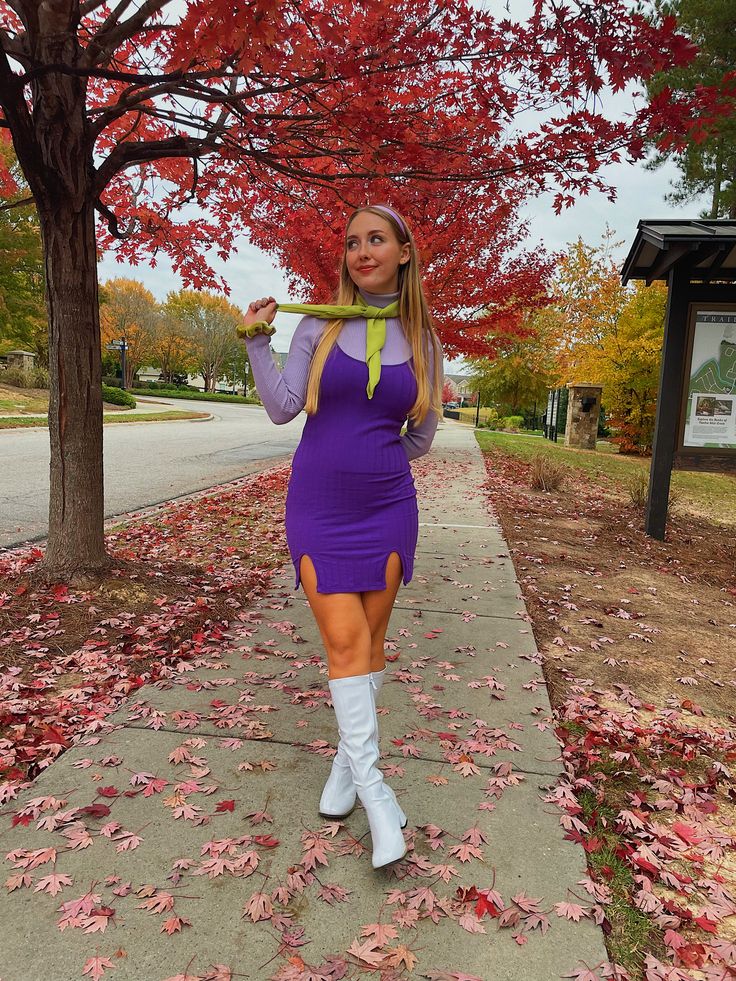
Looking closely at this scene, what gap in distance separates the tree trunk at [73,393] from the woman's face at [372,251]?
266 cm

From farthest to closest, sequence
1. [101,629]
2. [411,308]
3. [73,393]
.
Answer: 1. [73,393]
2. [101,629]
3. [411,308]

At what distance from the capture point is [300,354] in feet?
6.83

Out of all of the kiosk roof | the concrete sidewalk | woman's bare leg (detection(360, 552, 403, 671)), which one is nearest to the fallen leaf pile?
the concrete sidewalk

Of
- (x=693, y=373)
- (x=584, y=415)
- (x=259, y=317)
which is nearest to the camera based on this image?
(x=259, y=317)

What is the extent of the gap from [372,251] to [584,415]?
19804mm

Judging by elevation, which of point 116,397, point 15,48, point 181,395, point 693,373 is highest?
point 15,48

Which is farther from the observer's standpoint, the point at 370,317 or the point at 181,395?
the point at 181,395

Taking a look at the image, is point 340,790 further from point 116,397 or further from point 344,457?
point 116,397

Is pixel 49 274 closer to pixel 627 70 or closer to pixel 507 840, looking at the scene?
pixel 627 70

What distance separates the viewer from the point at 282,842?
83.5 inches

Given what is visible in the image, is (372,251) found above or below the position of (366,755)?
above

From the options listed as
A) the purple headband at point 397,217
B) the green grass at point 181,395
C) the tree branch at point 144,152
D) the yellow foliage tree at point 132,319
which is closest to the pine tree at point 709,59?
the tree branch at point 144,152

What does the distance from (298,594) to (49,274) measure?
8.91ft

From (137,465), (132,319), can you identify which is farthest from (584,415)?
(132,319)
